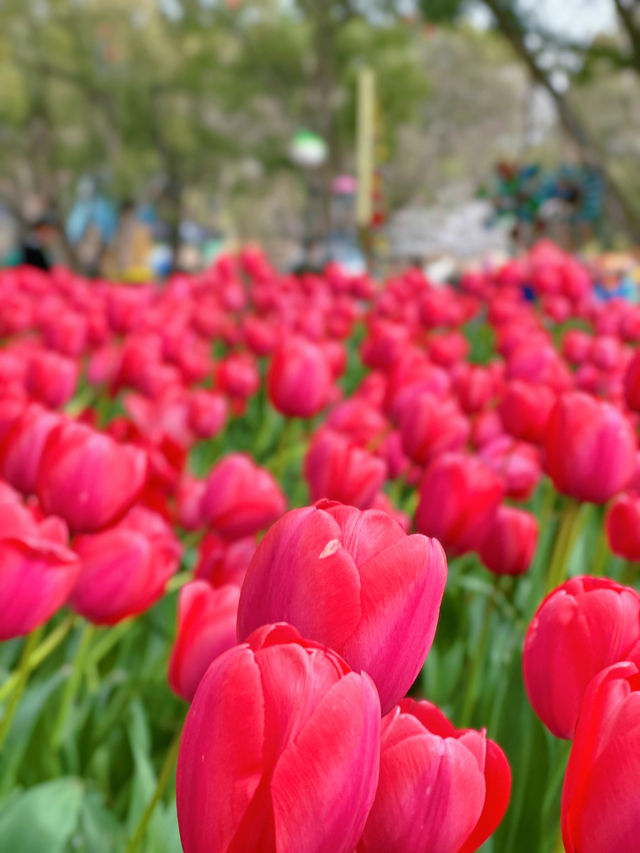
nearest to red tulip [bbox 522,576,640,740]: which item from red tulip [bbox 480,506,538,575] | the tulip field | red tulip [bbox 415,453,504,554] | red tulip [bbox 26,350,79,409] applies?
the tulip field

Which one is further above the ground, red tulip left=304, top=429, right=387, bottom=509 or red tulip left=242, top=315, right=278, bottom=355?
red tulip left=304, top=429, right=387, bottom=509

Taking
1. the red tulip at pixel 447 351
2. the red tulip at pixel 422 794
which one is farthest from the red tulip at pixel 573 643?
the red tulip at pixel 447 351

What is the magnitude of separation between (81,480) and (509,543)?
51 cm

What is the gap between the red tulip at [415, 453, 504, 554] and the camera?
0.99 m

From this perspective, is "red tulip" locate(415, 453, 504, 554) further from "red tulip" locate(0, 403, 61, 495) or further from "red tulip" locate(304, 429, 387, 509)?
"red tulip" locate(0, 403, 61, 495)

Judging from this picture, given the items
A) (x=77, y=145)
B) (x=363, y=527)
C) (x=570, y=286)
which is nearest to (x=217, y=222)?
(x=77, y=145)

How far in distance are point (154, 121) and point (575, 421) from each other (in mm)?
24877

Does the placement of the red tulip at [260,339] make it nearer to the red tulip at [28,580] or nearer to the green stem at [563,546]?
the green stem at [563,546]

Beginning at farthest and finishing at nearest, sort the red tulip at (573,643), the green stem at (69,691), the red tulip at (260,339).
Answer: the red tulip at (260,339) → the green stem at (69,691) → the red tulip at (573,643)

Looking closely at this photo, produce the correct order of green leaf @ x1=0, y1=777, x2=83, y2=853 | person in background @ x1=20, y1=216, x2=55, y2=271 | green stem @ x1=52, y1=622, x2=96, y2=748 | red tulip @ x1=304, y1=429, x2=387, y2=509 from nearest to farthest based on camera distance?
green leaf @ x1=0, y1=777, x2=83, y2=853
green stem @ x1=52, y1=622, x2=96, y2=748
red tulip @ x1=304, y1=429, x2=387, y2=509
person in background @ x1=20, y1=216, x2=55, y2=271

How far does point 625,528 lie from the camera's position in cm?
102

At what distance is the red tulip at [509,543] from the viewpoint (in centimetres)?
110

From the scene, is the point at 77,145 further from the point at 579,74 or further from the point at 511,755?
the point at 511,755

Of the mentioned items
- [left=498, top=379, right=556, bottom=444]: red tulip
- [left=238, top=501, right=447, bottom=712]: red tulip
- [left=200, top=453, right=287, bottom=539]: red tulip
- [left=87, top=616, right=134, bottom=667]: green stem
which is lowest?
[left=87, top=616, right=134, bottom=667]: green stem
